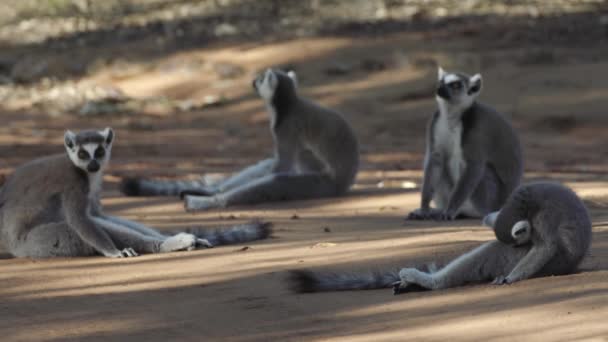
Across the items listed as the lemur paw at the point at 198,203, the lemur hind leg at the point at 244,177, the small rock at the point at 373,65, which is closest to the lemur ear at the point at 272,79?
the lemur hind leg at the point at 244,177

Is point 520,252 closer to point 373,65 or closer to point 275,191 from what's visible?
point 275,191

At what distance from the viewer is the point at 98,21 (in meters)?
34.6

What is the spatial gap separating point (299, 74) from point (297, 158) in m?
13.1

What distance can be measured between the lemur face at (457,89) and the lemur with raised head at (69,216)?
10.2 feet

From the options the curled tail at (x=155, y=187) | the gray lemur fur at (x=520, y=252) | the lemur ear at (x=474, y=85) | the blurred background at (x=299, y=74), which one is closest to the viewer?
the gray lemur fur at (x=520, y=252)

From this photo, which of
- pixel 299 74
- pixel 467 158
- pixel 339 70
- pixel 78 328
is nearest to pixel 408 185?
pixel 467 158

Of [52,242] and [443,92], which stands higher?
[443,92]

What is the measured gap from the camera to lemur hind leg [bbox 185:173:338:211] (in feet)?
37.5

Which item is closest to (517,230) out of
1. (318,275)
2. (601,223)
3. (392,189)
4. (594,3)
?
(318,275)

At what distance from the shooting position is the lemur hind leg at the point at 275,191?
37.5 feet

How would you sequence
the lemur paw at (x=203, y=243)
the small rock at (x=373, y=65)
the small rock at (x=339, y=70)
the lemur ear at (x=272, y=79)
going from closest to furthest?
the lemur paw at (x=203, y=243) → the lemur ear at (x=272, y=79) → the small rock at (x=373, y=65) → the small rock at (x=339, y=70)

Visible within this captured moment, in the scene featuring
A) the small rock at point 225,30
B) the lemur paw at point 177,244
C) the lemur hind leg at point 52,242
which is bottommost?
the small rock at point 225,30

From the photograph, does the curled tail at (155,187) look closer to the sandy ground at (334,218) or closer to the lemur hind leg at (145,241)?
the sandy ground at (334,218)

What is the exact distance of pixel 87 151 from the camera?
8047 mm
